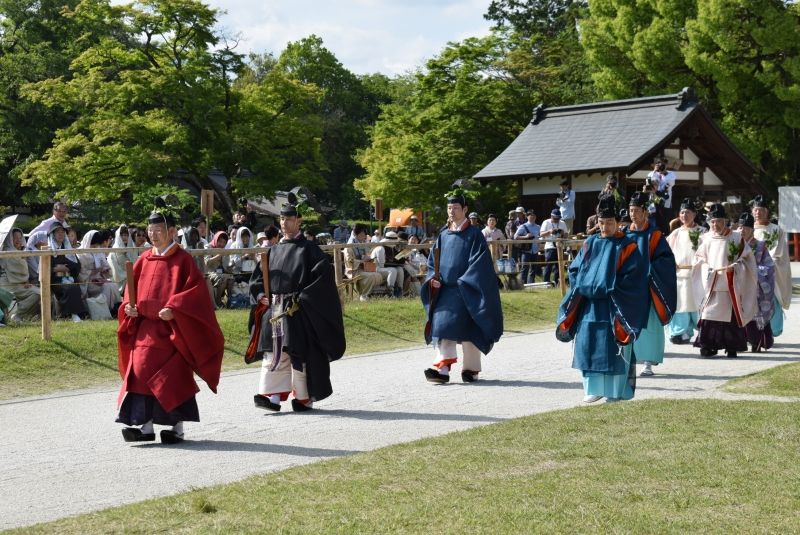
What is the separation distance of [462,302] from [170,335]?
159 inches

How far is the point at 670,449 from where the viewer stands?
7.75 metres

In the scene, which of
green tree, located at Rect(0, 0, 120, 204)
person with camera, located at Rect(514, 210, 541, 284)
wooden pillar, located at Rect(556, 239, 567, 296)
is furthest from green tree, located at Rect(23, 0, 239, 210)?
wooden pillar, located at Rect(556, 239, 567, 296)

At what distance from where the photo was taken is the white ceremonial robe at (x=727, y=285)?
14.6 m

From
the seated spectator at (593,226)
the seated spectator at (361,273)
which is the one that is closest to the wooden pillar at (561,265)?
the seated spectator at (361,273)

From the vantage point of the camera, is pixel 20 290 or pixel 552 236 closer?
pixel 20 290

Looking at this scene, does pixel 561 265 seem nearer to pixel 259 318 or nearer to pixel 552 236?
pixel 552 236

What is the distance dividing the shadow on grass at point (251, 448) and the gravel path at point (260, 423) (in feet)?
0.05

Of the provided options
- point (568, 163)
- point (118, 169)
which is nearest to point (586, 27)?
point (568, 163)

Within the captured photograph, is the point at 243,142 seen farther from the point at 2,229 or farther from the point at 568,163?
the point at 2,229

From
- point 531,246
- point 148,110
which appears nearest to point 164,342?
point 531,246

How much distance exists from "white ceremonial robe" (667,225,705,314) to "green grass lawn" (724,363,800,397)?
354 cm

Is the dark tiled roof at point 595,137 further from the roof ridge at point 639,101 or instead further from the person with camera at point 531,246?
the person with camera at point 531,246

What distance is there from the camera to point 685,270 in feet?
52.4

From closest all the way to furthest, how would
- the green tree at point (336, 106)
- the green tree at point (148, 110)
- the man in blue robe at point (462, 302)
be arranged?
the man in blue robe at point (462, 302) < the green tree at point (148, 110) < the green tree at point (336, 106)
